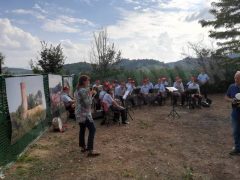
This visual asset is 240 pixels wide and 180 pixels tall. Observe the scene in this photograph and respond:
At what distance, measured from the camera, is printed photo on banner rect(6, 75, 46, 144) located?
26.1ft

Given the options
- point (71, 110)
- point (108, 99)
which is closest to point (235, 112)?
point (108, 99)

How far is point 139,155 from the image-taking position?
Result: 8.27 metres

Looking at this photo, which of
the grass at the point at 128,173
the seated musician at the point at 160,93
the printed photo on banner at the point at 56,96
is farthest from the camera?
the seated musician at the point at 160,93

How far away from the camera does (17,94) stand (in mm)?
8469

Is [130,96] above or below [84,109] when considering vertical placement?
below

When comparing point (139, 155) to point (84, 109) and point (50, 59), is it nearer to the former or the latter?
point (84, 109)

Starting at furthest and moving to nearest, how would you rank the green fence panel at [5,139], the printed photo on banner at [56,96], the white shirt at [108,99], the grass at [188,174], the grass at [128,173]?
the printed photo on banner at [56,96] < the white shirt at [108,99] < the green fence panel at [5,139] < the grass at [128,173] < the grass at [188,174]

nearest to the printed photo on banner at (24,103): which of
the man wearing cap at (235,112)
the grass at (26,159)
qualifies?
the grass at (26,159)

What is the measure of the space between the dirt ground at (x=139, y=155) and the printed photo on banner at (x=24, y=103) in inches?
25.3

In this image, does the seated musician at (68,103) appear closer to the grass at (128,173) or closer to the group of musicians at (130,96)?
the group of musicians at (130,96)

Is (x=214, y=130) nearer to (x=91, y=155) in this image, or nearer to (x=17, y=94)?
(x=91, y=155)

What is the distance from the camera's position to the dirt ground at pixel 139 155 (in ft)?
22.7

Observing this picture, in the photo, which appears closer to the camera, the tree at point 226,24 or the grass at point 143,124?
the grass at point 143,124

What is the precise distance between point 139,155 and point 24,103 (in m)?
3.37
